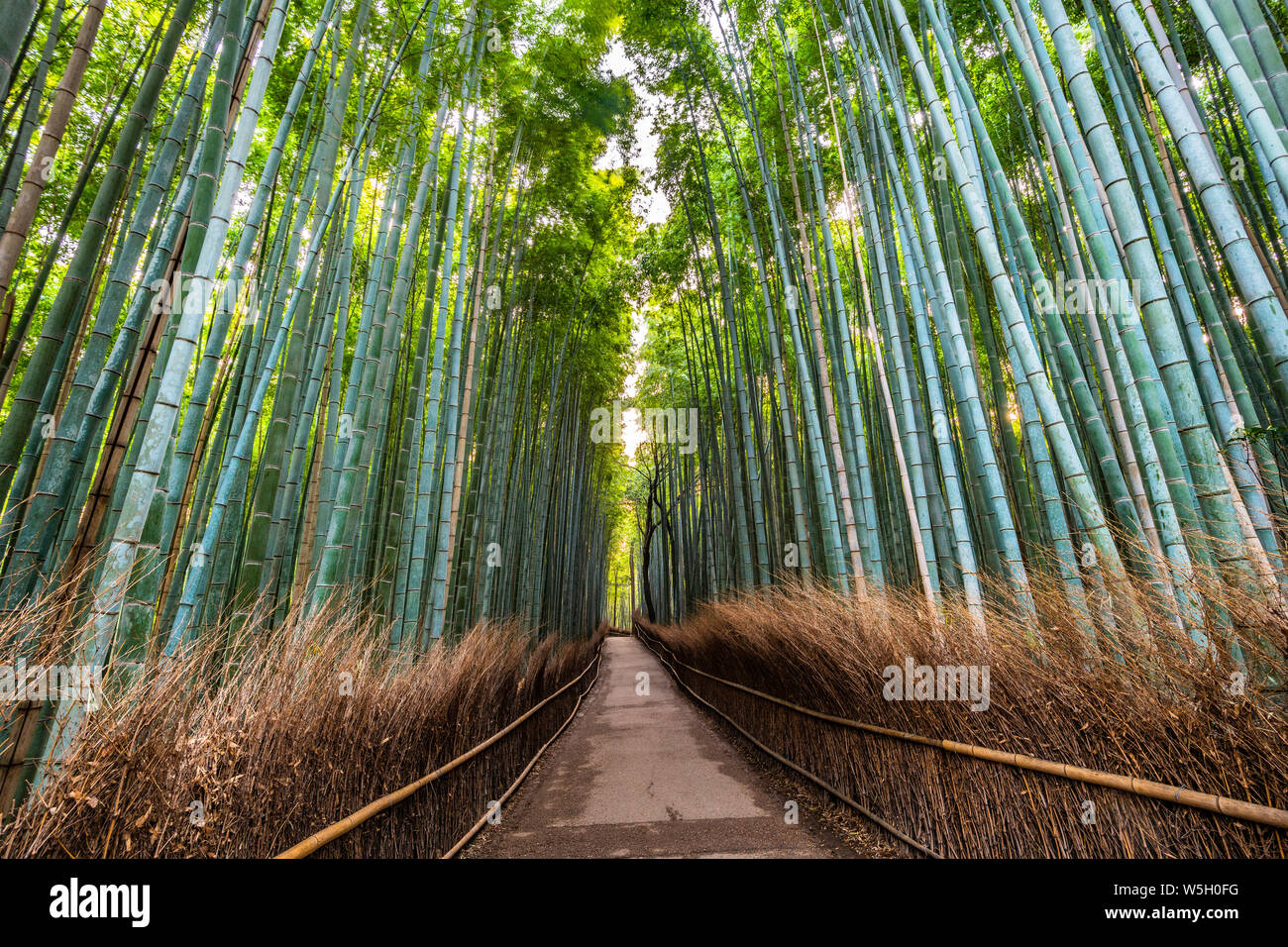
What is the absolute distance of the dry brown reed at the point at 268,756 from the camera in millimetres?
884

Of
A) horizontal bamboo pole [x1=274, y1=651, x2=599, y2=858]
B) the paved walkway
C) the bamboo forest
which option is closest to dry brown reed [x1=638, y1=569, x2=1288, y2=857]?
the bamboo forest

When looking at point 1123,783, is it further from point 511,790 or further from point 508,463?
point 508,463

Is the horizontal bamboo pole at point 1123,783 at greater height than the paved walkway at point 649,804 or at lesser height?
greater

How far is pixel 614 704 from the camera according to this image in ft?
20.8

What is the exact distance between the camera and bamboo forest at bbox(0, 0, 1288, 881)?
3.98ft

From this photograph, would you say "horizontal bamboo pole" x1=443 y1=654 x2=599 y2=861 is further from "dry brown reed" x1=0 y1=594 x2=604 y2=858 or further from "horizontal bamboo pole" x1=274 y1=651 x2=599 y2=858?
"horizontal bamboo pole" x1=274 y1=651 x2=599 y2=858

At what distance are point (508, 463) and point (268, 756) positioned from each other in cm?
450

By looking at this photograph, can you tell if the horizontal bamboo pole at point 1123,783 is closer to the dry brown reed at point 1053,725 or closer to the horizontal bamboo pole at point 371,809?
the dry brown reed at point 1053,725

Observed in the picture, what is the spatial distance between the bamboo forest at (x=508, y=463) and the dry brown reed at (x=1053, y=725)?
1 centimetres

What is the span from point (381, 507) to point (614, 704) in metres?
3.66

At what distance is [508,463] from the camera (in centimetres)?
567

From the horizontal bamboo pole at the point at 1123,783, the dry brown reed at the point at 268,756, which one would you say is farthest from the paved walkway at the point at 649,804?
the horizontal bamboo pole at the point at 1123,783

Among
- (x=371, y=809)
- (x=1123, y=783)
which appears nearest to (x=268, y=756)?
(x=371, y=809)

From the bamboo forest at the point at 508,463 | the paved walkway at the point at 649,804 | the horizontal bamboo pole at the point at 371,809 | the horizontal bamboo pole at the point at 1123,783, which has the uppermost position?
the bamboo forest at the point at 508,463
